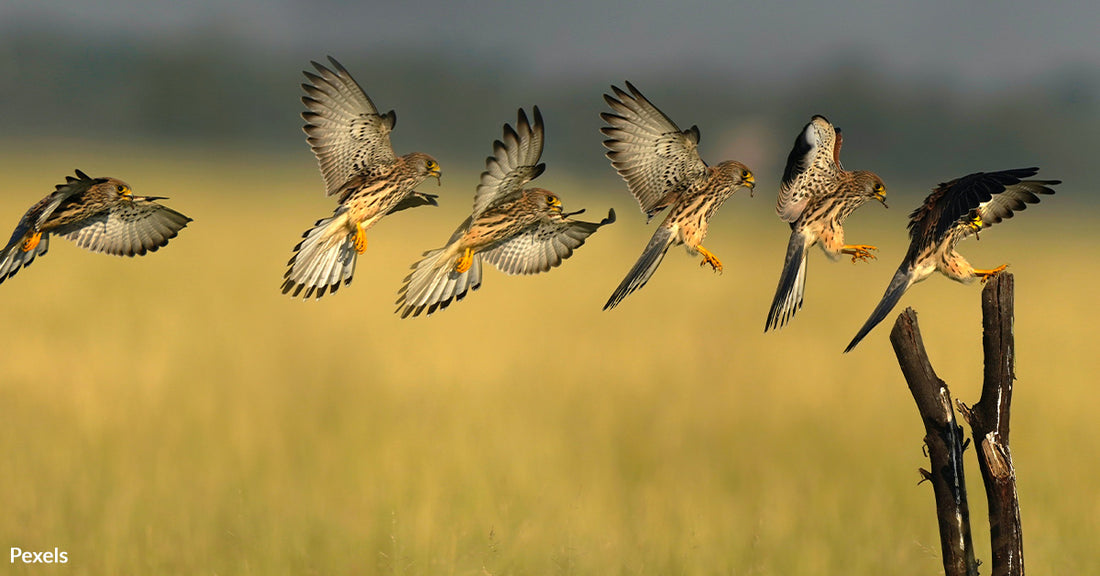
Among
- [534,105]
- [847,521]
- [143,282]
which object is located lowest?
[847,521]

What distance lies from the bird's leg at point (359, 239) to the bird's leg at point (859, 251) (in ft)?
7.35

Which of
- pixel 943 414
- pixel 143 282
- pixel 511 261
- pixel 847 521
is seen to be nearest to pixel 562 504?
pixel 847 521

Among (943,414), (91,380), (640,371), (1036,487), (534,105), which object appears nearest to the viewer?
(534,105)

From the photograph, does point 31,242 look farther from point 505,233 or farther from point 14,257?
point 505,233

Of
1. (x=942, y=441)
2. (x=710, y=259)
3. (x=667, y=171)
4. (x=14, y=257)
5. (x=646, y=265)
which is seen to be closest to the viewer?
(x=646, y=265)

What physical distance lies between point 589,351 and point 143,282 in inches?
390

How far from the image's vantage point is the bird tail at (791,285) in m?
3.92

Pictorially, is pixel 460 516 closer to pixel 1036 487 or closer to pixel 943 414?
pixel 943 414

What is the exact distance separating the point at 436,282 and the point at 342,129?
931 millimetres

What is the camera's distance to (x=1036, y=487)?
39.1ft

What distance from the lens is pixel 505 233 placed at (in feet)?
15.4

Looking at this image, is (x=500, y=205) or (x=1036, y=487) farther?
(x=1036, y=487)

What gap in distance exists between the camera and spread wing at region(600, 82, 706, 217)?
15.0 feet

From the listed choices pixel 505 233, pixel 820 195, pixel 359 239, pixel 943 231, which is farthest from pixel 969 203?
pixel 359 239
